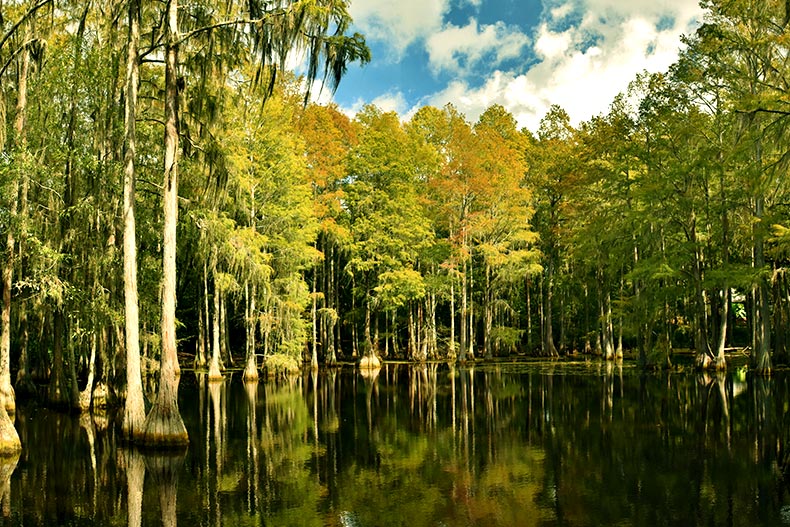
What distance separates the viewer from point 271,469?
11414mm

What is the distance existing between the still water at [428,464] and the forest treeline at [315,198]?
7.40ft


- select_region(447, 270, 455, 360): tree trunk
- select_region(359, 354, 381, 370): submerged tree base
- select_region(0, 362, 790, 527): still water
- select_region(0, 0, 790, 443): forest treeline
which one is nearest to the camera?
select_region(0, 362, 790, 527): still water

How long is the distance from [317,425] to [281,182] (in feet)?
51.9

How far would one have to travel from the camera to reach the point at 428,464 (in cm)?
1154

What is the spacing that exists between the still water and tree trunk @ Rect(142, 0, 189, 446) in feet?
2.11

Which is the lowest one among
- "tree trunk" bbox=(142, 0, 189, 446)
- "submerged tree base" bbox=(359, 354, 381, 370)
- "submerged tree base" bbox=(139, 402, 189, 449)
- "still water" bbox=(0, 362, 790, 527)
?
"submerged tree base" bbox=(359, 354, 381, 370)

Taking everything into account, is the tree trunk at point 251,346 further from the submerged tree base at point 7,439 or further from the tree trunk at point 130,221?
the submerged tree base at point 7,439

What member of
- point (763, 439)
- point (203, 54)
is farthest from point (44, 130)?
point (763, 439)

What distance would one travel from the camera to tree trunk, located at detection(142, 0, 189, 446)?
43.3 ft

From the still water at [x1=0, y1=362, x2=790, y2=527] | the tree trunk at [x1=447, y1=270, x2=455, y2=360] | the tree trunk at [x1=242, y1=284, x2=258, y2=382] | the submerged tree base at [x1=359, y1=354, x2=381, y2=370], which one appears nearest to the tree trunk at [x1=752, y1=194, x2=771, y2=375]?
the still water at [x1=0, y1=362, x2=790, y2=527]

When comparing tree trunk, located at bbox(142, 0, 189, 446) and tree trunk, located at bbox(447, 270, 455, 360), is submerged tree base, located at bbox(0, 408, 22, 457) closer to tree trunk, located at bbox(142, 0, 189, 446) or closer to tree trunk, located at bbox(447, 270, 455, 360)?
tree trunk, located at bbox(142, 0, 189, 446)

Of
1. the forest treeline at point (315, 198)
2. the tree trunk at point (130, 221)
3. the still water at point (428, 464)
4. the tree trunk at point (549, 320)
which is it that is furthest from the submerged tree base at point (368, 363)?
the tree trunk at point (130, 221)

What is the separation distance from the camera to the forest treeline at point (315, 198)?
48.2 feet

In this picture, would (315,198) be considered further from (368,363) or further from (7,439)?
(7,439)
